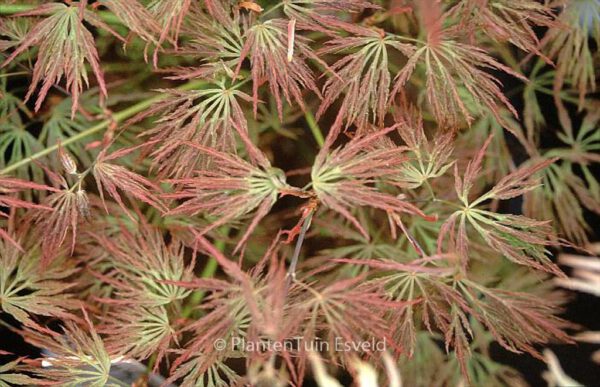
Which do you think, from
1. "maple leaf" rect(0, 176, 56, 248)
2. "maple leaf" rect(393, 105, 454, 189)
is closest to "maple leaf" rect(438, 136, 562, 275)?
"maple leaf" rect(393, 105, 454, 189)

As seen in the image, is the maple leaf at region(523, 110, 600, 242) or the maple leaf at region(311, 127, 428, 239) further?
the maple leaf at region(523, 110, 600, 242)

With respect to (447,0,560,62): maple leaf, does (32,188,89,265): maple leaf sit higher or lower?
lower

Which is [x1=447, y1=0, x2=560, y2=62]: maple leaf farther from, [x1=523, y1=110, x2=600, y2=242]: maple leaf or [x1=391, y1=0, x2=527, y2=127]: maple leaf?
[x1=523, y1=110, x2=600, y2=242]: maple leaf

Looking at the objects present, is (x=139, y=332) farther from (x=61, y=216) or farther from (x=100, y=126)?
(x=100, y=126)

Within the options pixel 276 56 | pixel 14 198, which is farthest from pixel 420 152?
pixel 14 198

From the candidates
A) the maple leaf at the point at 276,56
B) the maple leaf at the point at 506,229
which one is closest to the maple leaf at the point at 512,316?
the maple leaf at the point at 506,229

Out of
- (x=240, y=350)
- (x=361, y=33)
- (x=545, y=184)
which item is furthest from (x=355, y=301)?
(x=545, y=184)

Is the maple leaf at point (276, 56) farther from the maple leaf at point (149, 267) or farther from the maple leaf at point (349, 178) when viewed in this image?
the maple leaf at point (149, 267)

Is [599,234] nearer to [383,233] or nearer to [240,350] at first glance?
[383,233]
